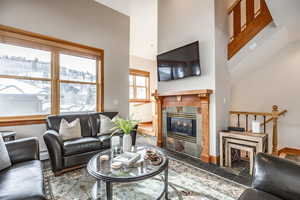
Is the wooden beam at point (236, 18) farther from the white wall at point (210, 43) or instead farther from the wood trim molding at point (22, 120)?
the wood trim molding at point (22, 120)

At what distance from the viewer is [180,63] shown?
10.9ft

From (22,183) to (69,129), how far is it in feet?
5.05

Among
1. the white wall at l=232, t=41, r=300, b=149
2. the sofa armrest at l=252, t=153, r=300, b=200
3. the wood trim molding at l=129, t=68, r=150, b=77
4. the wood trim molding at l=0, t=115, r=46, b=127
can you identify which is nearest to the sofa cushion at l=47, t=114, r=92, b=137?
the wood trim molding at l=0, t=115, r=46, b=127

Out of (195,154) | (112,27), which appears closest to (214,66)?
(195,154)

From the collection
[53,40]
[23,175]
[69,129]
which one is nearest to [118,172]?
[23,175]

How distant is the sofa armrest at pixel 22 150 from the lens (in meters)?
1.71

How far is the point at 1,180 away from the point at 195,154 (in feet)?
9.53

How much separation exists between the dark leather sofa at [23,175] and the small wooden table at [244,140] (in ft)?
8.89

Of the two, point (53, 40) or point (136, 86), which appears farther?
point (136, 86)

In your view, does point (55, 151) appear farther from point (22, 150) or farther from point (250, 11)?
point (250, 11)

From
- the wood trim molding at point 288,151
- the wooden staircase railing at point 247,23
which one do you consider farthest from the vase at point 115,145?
the wood trim molding at point 288,151

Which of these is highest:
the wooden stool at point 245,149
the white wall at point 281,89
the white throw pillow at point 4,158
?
the white wall at point 281,89

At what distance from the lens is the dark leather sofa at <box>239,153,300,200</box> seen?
1106 mm

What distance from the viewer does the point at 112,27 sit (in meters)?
4.24
